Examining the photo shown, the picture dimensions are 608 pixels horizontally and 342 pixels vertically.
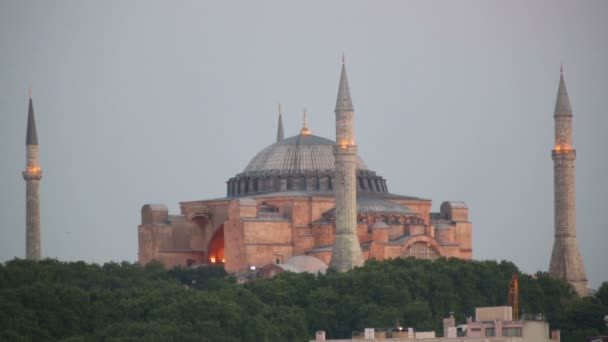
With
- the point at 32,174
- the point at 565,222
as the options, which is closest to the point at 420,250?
the point at 565,222

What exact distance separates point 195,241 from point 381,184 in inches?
459

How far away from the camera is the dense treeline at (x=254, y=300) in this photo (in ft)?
387

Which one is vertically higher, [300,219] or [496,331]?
[300,219]

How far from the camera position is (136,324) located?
380ft

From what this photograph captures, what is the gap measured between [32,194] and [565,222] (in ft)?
90.9

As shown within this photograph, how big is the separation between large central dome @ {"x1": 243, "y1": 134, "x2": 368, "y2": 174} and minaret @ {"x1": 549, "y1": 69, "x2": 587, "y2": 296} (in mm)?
12817

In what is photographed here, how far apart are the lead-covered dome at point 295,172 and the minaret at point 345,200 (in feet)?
32.1

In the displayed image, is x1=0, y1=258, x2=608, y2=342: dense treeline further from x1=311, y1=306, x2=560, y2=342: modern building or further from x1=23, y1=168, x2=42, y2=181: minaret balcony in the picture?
x1=311, y1=306, x2=560, y2=342: modern building

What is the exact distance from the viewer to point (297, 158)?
147250 mm

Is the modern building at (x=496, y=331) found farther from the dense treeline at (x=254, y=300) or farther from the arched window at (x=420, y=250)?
the arched window at (x=420, y=250)

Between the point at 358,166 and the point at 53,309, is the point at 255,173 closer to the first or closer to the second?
the point at 358,166

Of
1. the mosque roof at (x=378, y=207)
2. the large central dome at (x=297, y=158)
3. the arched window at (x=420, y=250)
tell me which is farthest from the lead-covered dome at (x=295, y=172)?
the arched window at (x=420, y=250)

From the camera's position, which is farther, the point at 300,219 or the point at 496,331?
the point at 300,219

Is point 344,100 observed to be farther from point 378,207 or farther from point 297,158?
point 297,158
